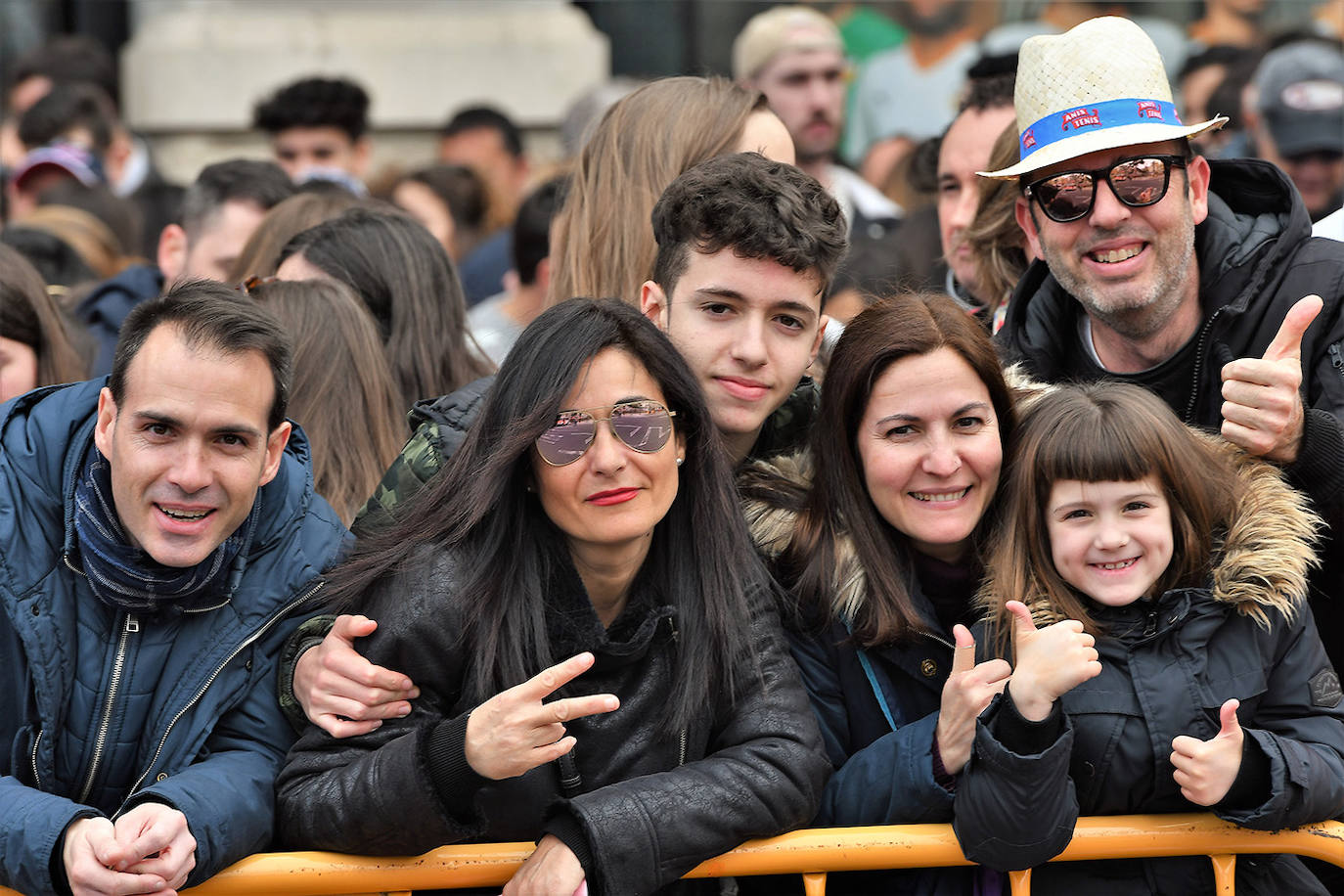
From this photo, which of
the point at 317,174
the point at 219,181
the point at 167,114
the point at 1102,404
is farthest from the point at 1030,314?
the point at 167,114

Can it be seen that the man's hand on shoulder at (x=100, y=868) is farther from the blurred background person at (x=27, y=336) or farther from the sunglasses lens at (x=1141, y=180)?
the sunglasses lens at (x=1141, y=180)

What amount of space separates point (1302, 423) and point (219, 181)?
13.5ft

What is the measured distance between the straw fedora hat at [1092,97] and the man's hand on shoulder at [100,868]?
103 inches

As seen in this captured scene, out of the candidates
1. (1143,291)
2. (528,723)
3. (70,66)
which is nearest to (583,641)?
(528,723)

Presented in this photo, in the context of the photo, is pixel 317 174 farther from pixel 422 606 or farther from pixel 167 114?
pixel 422 606

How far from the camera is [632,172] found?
4613mm

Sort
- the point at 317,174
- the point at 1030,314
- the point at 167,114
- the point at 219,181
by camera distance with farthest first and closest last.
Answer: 1. the point at 167,114
2. the point at 317,174
3. the point at 219,181
4. the point at 1030,314

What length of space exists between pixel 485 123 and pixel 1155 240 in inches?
239

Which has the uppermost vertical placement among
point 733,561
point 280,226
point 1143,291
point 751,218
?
point 280,226

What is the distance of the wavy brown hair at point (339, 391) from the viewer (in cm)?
436

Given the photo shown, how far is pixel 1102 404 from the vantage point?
373cm

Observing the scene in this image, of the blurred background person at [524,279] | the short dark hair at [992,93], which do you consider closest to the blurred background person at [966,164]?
the short dark hair at [992,93]

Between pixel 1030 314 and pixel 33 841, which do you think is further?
pixel 1030 314

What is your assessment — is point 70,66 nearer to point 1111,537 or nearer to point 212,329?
point 212,329
